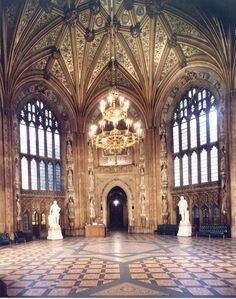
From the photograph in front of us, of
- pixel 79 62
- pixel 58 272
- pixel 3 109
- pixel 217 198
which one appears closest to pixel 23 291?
pixel 58 272

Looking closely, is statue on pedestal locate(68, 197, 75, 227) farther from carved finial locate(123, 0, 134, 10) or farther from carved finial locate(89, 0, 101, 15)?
carved finial locate(123, 0, 134, 10)

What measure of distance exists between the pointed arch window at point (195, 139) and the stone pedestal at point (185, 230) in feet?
11.1

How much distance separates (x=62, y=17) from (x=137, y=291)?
61.8 feet

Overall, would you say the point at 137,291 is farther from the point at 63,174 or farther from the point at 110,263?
the point at 63,174

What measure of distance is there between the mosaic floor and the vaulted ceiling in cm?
1281

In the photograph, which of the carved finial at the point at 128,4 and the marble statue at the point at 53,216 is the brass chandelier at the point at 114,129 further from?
the marble statue at the point at 53,216

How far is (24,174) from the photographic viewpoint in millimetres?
24812

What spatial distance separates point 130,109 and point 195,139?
651cm

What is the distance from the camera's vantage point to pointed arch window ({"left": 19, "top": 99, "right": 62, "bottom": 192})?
2506 cm

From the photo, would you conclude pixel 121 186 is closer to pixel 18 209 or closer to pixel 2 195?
pixel 18 209

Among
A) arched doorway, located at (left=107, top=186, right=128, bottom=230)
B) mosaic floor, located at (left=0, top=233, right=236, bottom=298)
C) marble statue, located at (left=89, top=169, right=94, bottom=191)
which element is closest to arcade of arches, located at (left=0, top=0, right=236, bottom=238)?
marble statue, located at (left=89, top=169, right=94, bottom=191)

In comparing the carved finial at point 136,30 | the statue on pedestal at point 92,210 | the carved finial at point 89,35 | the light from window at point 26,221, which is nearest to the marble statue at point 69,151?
the statue on pedestal at point 92,210

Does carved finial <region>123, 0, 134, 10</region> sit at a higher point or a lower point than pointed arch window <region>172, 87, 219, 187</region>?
higher

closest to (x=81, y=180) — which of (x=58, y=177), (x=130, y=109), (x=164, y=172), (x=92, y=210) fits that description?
(x=58, y=177)
